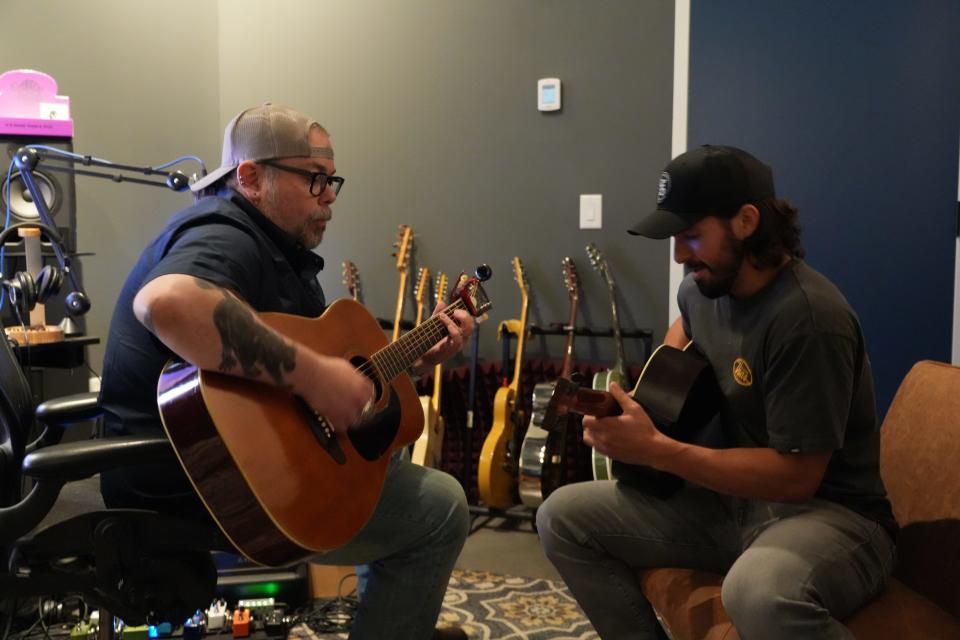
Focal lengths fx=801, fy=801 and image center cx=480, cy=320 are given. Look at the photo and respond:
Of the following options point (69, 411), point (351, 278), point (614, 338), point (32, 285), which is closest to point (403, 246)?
point (351, 278)

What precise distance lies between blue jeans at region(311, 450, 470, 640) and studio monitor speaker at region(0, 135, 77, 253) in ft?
5.93

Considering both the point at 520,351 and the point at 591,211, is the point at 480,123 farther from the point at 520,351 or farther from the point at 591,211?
the point at 520,351

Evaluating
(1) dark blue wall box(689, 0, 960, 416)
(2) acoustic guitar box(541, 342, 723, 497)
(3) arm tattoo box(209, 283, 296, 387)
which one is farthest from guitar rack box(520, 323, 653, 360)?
(3) arm tattoo box(209, 283, 296, 387)

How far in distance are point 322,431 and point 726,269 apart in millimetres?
887

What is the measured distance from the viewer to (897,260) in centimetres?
301

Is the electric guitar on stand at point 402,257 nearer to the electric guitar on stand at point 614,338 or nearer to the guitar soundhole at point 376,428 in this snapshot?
the electric guitar on stand at point 614,338

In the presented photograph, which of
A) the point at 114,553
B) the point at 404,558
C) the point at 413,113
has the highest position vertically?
the point at 413,113

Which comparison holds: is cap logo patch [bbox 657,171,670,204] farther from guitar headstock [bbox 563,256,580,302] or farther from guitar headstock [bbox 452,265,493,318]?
guitar headstock [bbox 563,256,580,302]

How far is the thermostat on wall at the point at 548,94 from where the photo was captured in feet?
11.2

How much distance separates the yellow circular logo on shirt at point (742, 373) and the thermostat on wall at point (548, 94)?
6.64 feet

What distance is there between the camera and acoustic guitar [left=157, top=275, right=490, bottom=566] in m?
1.29

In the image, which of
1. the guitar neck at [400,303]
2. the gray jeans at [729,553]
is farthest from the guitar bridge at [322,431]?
the guitar neck at [400,303]

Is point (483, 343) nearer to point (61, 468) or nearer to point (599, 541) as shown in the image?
point (599, 541)

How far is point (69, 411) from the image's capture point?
5.49 feet
